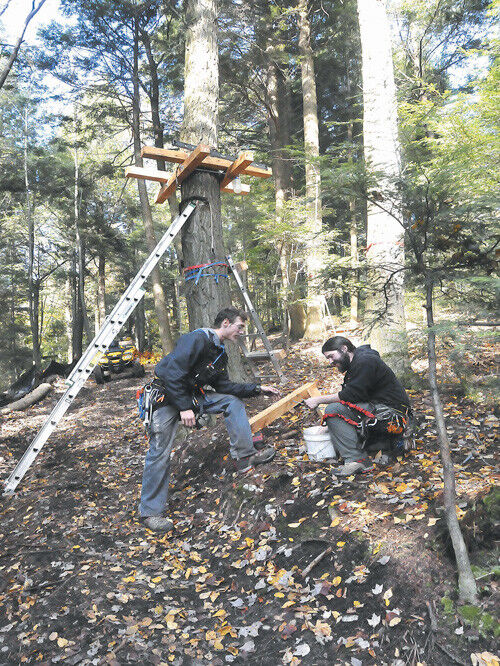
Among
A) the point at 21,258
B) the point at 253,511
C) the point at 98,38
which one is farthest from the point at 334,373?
the point at 21,258

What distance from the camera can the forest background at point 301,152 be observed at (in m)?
3.07

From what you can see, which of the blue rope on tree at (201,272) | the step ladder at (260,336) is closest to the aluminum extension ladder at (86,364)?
the blue rope on tree at (201,272)

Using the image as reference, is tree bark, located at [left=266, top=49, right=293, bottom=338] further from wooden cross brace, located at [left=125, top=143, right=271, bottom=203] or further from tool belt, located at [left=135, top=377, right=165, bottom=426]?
tool belt, located at [left=135, top=377, right=165, bottom=426]

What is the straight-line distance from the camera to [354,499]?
3539mm

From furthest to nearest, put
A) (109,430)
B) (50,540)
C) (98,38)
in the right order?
(98,38) < (109,430) < (50,540)

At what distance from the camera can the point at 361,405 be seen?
4070 mm

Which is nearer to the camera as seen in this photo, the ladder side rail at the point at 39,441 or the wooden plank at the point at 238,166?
the ladder side rail at the point at 39,441

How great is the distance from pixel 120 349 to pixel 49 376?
2.62m

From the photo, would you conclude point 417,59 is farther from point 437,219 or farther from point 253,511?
point 253,511

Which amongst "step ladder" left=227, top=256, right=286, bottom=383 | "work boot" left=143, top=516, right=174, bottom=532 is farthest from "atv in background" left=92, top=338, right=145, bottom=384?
"work boot" left=143, top=516, right=174, bottom=532

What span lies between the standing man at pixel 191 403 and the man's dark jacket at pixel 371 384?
3.10 feet

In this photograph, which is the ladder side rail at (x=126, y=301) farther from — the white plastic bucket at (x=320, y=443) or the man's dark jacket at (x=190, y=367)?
the white plastic bucket at (x=320, y=443)

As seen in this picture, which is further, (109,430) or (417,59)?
(417,59)

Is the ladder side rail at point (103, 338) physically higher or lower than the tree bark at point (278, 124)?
lower
